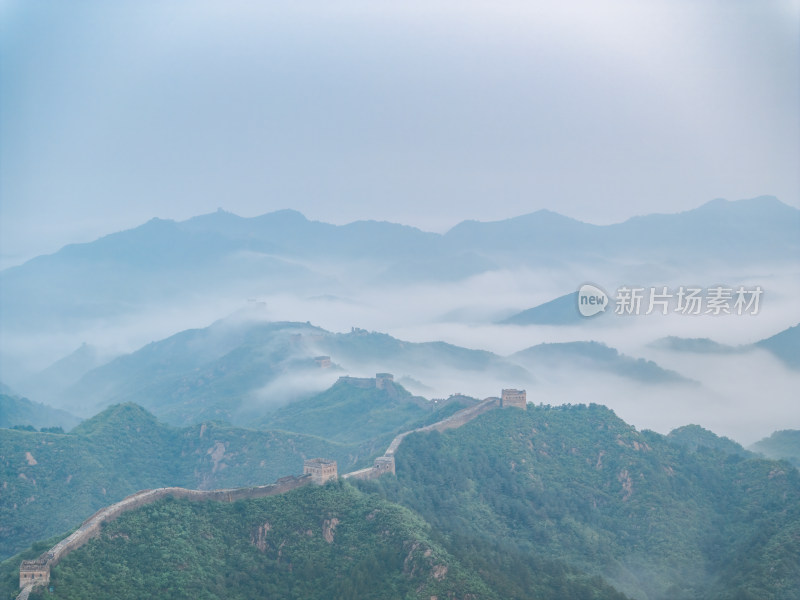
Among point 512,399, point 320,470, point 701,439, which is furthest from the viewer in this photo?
point 701,439

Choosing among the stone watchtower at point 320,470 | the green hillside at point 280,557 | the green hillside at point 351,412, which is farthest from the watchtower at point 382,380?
the green hillside at point 280,557

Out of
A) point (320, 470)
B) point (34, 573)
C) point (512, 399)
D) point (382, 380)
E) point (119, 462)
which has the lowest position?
point (119, 462)

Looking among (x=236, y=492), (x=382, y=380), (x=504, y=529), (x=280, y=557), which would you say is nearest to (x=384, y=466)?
(x=504, y=529)

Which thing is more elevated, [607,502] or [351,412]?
[607,502]

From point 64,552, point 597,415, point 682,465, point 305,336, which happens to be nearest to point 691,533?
point 682,465

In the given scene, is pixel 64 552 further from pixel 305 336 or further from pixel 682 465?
pixel 305 336

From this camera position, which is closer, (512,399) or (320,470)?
(320,470)

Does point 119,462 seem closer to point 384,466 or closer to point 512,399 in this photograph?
point 384,466

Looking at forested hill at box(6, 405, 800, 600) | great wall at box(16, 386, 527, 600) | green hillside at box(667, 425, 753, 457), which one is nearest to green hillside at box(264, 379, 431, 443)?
great wall at box(16, 386, 527, 600)
